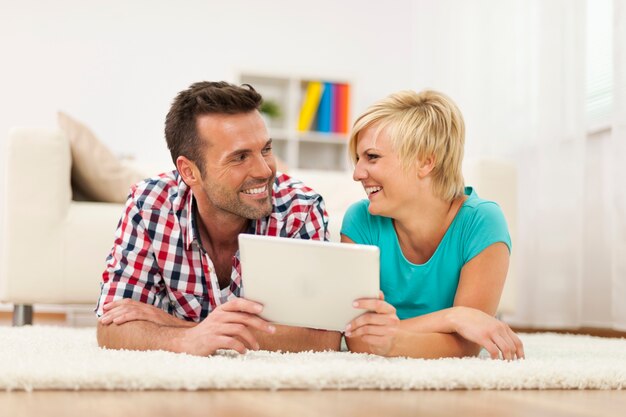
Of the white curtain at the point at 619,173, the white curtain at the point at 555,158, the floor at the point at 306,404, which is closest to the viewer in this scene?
the floor at the point at 306,404

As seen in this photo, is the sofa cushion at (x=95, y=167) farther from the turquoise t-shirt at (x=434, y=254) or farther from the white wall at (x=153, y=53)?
the white wall at (x=153, y=53)

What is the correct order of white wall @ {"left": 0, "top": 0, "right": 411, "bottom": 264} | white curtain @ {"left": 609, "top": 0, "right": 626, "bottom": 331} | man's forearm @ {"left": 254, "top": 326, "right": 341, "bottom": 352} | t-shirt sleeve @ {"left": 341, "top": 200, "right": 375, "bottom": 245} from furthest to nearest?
white wall @ {"left": 0, "top": 0, "right": 411, "bottom": 264} → white curtain @ {"left": 609, "top": 0, "right": 626, "bottom": 331} → t-shirt sleeve @ {"left": 341, "top": 200, "right": 375, "bottom": 245} → man's forearm @ {"left": 254, "top": 326, "right": 341, "bottom": 352}

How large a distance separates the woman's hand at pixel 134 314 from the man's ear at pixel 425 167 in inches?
23.9

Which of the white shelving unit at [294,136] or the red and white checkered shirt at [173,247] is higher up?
the white shelving unit at [294,136]

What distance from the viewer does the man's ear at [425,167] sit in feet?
5.57

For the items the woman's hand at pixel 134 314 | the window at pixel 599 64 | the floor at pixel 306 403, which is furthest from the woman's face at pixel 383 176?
the window at pixel 599 64

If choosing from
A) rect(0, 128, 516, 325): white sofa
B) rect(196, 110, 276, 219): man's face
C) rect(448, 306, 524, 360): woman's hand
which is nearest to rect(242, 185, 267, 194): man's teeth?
rect(196, 110, 276, 219): man's face

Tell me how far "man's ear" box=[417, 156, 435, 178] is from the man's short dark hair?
0.39 m

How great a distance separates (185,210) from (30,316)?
46.8 inches

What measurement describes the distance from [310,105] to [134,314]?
361 cm

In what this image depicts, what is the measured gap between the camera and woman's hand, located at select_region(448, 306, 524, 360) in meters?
1.46

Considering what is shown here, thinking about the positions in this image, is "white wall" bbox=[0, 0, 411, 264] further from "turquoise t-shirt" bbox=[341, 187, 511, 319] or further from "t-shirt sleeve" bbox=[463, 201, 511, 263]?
"t-shirt sleeve" bbox=[463, 201, 511, 263]

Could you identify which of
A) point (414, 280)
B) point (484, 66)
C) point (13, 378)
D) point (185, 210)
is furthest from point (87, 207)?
Result: point (484, 66)

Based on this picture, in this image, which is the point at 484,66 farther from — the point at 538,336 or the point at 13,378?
the point at 13,378
